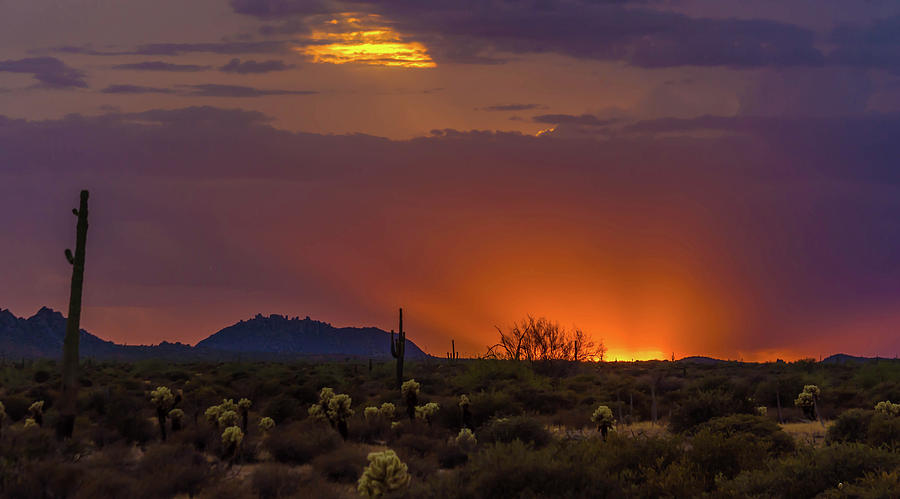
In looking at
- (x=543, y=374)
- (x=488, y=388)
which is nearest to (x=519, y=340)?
(x=543, y=374)

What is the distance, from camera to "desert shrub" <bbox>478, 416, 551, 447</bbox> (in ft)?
73.0

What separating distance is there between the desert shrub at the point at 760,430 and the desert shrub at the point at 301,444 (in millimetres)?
8859

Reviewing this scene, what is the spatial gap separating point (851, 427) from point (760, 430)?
269cm

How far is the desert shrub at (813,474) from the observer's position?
1352 centimetres

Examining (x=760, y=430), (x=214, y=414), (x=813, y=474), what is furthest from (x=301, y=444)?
(x=813, y=474)

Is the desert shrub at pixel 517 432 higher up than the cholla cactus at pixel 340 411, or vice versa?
the cholla cactus at pixel 340 411

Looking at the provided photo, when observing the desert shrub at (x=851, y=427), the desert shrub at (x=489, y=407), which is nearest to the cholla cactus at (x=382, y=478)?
the desert shrub at (x=851, y=427)

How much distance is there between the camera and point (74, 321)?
1022 inches

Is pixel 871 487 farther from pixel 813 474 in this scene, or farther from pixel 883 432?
pixel 883 432

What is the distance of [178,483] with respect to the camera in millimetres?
16797

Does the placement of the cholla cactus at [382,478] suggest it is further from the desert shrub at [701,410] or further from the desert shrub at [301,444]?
the desert shrub at [701,410]

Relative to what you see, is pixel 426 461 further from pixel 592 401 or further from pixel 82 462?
pixel 592 401

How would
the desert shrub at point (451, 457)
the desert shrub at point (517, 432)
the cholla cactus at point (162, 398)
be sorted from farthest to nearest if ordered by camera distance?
the cholla cactus at point (162, 398), the desert shrub at point (517, 432), the desert shrub at point (451, 457)

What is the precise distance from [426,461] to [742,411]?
11.6 meters
